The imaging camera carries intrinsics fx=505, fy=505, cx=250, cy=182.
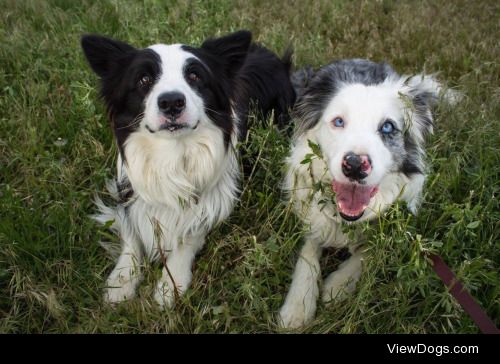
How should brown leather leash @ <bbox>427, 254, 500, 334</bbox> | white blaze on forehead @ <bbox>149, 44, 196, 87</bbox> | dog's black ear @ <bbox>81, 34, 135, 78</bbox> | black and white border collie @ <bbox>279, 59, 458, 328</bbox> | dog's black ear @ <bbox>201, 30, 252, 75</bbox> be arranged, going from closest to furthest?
brown leather leash @ <bbox>427, 254, 500, 334</bbox> < black and white border collie @ <bbox>279, 59, 458, 328</bbox> < white blaze on forehead @ <bbox>149, 44, 196, 87</bbox> < dog's black ear @ <bbox>81, 34, 135, 78</bbox> < dog's black ear @ <bbox>201, 30, 252, 75</bbox>

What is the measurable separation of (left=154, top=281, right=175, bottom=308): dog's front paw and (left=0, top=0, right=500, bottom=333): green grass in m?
0.06

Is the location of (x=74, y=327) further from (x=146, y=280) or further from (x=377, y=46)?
(x=377, y=46)

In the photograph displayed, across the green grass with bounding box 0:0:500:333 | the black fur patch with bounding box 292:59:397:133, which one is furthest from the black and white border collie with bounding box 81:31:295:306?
the black fur patch with bounding box 292:59:397:133

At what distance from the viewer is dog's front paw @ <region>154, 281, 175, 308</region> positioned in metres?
2.47

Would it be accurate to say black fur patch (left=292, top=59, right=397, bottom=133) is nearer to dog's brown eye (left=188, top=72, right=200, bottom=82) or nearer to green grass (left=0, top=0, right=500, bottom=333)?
green grass (left=0, top=0, right=500, bottom=333)

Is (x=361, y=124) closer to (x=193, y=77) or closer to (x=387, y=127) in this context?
(x=387, y=127)

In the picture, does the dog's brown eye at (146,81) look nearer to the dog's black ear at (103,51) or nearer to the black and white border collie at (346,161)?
the dog's black ear at (103,51)

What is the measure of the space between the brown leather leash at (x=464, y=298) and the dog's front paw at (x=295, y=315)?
653mm

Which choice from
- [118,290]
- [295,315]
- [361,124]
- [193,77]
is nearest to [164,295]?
[118,290]

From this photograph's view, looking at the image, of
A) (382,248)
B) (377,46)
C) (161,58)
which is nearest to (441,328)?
(382,248)

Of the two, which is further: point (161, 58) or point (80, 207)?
point (80, 207)

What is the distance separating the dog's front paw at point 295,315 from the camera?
99.3 inches

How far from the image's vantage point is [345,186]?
8.20 ft

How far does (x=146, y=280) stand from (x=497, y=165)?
88.1 inches
